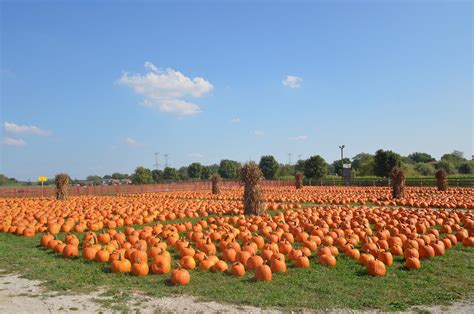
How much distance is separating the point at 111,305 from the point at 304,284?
10.2 feet

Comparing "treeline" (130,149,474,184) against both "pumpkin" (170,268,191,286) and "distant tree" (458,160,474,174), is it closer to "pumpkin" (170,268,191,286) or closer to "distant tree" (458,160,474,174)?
"distant tree" (458,160,474,174)

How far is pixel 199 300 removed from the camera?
6.12 m

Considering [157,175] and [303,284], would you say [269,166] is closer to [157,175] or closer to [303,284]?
[157,175]

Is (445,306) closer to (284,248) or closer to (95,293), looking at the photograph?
(284,248)

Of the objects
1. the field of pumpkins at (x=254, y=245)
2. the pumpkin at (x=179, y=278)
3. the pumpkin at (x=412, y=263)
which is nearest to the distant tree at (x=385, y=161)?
the field of pumpkins at (x=254, y=245)

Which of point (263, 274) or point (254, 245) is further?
point (254, 245)

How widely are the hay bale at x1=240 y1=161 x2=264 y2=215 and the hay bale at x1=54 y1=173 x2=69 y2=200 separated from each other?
1320 cm

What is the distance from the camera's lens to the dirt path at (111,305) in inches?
223

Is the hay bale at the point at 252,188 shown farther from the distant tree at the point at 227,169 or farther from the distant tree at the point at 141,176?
the distant tree at the point at 227,169

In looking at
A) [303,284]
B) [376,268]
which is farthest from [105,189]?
[376,268]

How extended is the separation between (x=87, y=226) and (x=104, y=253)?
536cm

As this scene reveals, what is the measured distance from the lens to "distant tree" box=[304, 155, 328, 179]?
216ft

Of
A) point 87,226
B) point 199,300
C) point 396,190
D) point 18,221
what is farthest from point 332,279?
point 396,190

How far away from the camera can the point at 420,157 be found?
138500 millimetres
